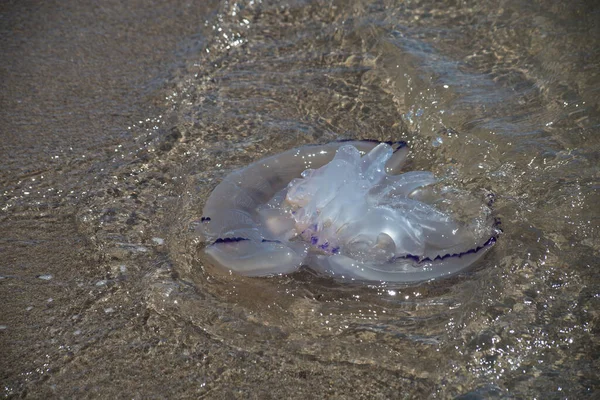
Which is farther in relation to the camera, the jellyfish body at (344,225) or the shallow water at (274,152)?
the jellyfish body at (344,225)

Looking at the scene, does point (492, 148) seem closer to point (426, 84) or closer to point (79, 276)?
point (426, 84)

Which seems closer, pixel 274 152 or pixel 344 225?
pixel 344 225

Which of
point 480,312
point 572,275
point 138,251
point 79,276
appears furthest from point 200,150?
point 572,275

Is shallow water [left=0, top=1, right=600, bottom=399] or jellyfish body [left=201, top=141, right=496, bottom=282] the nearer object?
shallow water [left=0, top=1, right=600, bottom=399]
